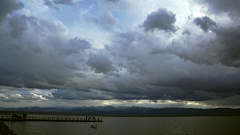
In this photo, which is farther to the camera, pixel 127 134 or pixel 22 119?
pixel 22 119

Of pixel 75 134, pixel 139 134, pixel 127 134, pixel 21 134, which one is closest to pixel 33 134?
pixel 21 134

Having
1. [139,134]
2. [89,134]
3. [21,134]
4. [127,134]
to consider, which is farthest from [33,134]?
[139,134]

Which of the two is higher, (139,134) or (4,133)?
(4,133)

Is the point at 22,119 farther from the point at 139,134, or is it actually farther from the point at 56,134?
the point at 139,134

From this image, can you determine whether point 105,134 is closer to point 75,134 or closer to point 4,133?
point 75,134

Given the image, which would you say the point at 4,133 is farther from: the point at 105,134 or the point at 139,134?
the point at 139,134

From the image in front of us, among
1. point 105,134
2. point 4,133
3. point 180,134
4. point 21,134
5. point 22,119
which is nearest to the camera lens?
point 4,133

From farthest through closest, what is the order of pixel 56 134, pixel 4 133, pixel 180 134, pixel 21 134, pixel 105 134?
1. pixel 180 134
2. pixel 105 134
3. pixel 56 134
4. pixel 21 134
5. pixel 4 133

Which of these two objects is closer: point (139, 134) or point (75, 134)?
point (75, 134)

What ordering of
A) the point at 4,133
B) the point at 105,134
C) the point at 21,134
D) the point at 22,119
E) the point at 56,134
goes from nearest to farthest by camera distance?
the point at 4,133 → the point at 21,134 → the point at 56,134 → the point at 105,134 → the point at 22,119

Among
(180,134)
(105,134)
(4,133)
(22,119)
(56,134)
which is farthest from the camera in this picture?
(22,119)
